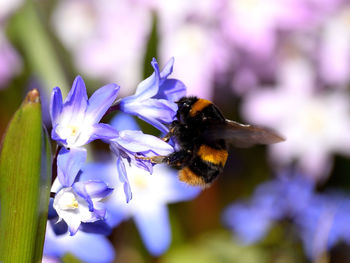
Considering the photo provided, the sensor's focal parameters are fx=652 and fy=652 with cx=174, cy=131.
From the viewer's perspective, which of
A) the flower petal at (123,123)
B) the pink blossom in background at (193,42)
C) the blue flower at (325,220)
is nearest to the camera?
the flower petal at (123,123)

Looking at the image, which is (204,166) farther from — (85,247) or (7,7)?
(7,7)

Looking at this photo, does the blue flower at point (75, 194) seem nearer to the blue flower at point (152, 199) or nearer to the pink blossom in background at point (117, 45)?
the blue flower at point (152, 199)

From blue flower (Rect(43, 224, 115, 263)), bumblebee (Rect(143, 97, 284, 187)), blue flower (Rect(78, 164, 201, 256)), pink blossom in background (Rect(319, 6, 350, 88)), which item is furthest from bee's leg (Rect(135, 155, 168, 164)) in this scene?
pink blossom in background (Rect(319, 6, 350, 88))

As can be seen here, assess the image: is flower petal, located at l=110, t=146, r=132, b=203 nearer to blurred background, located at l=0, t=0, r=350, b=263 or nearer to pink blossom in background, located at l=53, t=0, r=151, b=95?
blurred background, located at l=0, t=0, r=350, b=263

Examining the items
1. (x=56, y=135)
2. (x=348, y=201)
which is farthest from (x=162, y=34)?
(x=56, y=135)

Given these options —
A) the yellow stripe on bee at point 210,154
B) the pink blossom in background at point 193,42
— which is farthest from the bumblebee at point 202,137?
the pink blossom in background at point 193,42

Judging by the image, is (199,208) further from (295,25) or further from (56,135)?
(56,135)
